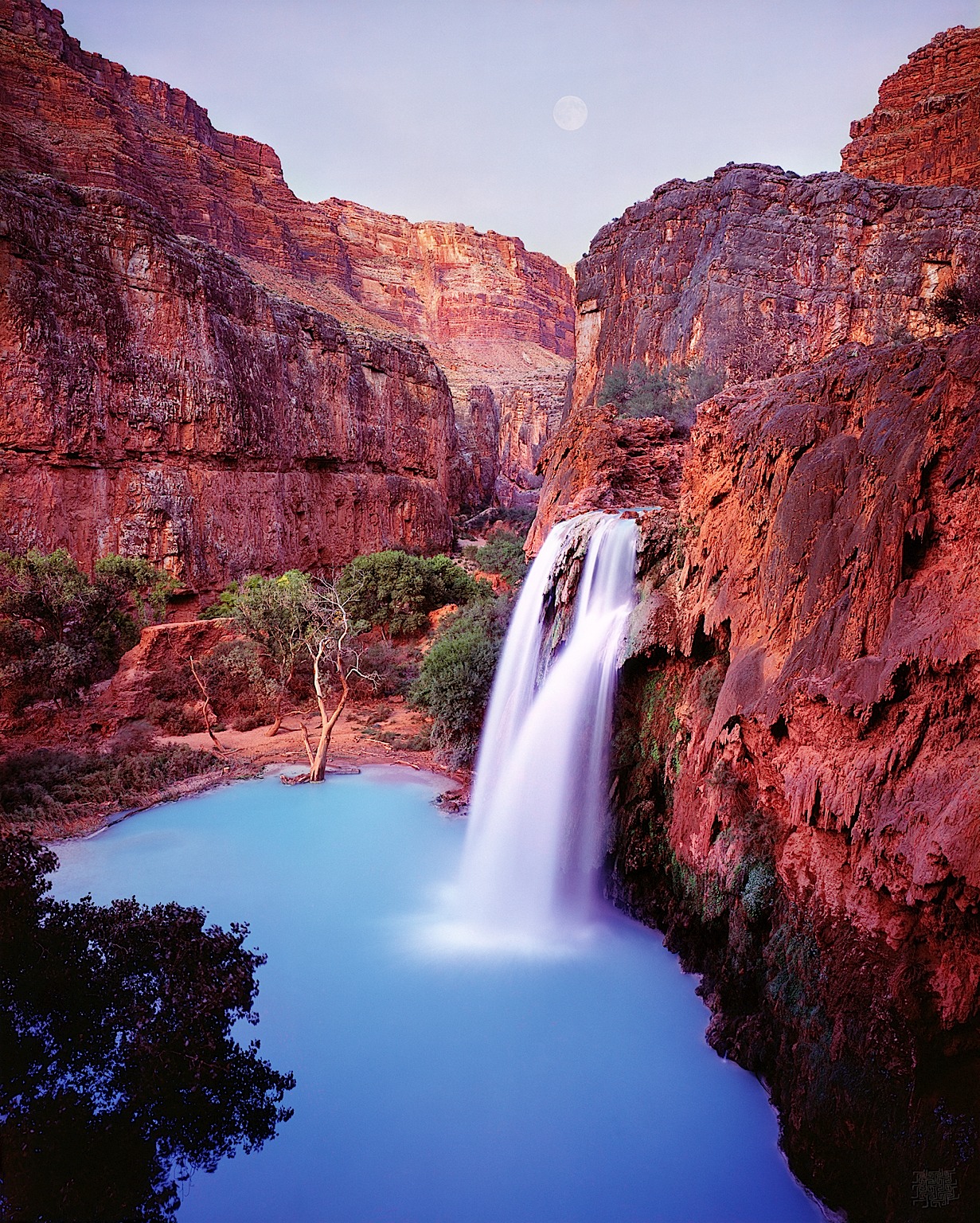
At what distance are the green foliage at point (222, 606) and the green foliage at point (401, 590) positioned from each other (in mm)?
3514

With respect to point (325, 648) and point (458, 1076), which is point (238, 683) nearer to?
point (325, 648)

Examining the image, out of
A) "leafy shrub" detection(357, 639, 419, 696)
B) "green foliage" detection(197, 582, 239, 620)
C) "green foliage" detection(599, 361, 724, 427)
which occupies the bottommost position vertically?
"leafy shrub" detection(357, 639, 419, 696)

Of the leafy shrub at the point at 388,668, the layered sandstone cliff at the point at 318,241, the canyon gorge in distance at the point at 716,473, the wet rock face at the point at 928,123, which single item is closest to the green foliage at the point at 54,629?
the leafy shrub at the point at 388,668

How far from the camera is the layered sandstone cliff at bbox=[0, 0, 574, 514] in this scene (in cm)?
3972

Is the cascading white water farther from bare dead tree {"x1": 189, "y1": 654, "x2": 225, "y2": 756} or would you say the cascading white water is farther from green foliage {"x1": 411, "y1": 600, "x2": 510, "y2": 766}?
bare dead tree {"x1": 189, "y1": 654, "x2": 225, "y2": 756}

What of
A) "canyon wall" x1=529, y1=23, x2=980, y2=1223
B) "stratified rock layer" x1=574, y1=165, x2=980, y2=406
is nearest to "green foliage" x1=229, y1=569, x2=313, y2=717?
"canyon wall" x1=529, y1=23, x2=980, y2=1223

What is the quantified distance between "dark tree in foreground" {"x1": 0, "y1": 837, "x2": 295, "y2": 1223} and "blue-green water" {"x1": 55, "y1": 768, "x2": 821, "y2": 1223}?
3.12 feet

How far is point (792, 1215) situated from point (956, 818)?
3.09m

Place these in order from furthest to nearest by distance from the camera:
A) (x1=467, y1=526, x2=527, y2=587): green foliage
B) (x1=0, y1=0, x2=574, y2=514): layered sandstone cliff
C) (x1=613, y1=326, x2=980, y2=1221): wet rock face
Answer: (x1=0, y1=0, x2=574, y2=514): layered sandstone cliff → (x1=467, y1=526, x2=527, y2=587): green foliage → (x1=613, y1=326, x2=980, y2=1221): wet rock face

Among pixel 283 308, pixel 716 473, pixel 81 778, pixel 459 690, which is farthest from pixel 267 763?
pixel 283 308

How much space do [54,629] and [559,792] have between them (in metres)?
12.1

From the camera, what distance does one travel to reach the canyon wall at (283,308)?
23234mm

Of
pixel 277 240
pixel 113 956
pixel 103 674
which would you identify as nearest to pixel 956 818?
pixel 113 956

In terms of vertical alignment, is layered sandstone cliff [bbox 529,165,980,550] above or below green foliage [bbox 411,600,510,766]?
above
